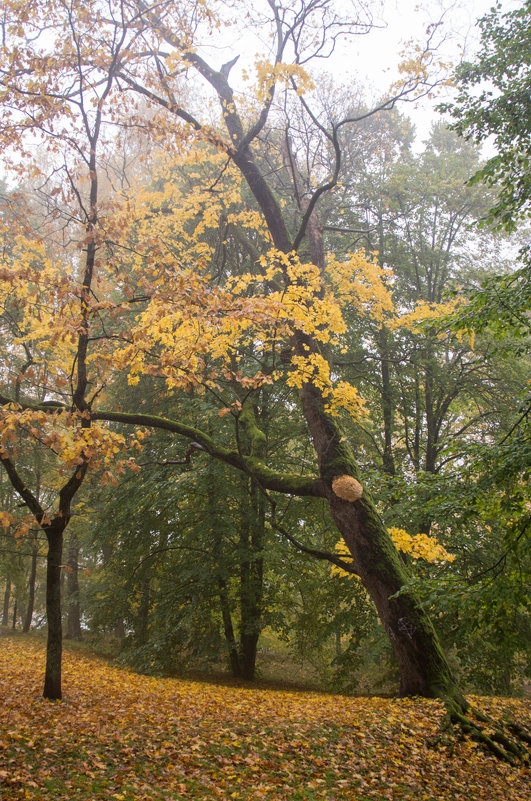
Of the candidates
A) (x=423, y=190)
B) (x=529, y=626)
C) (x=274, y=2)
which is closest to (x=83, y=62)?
(x=274, y=2)

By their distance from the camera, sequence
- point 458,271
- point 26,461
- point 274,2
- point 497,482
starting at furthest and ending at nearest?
point 26,461
point 458,271
point 274,2
point 497,482

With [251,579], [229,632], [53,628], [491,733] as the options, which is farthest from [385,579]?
[229,632]

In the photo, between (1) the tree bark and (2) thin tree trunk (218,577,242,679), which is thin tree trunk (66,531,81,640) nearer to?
(2) thin tree trunk (218,577,242,679)

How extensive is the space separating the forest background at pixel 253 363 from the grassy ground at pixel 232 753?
915 mm

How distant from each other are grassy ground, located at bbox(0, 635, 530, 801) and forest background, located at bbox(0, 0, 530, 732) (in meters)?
0.92

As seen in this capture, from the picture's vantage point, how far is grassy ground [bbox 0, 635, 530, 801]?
11.5 ft

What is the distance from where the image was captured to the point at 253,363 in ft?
34.7

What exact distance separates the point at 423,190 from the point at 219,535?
30.1 feet

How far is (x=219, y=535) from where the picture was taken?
956 centimetres

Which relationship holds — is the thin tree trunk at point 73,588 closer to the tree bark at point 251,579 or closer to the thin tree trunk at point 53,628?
the tree bark at point 251,579

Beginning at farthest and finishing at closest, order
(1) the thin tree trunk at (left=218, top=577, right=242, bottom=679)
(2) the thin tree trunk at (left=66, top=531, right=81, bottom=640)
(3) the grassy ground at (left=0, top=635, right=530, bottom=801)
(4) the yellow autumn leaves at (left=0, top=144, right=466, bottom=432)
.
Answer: (2) the thin tree trunk at (left=66, top=531, right=81, bottom=640) < (1) the thin tree trunk at (left=218, top=577, right=242, bottom=679) < (4) the yellow autumn leaves at (left=0, top=144, right=466, bottom=432) < (3) the grassy ground at (left=0, top=635, right=530, bottom=801)

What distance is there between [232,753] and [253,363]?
24.4ft

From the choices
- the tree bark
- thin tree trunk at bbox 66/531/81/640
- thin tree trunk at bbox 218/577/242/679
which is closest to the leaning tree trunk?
the tree bark

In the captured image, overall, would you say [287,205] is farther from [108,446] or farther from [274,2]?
[108,446]
